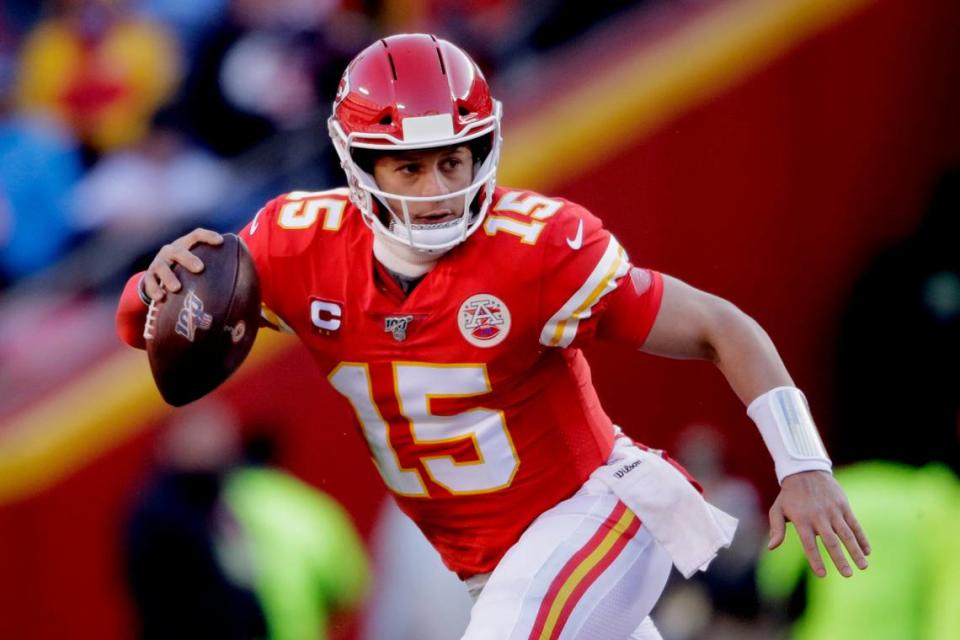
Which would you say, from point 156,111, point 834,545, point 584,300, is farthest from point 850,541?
point 156,111

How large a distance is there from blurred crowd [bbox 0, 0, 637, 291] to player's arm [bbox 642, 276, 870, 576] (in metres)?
1.42

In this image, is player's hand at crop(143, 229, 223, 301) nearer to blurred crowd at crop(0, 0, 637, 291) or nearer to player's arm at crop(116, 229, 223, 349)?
player's arm at crop(116, 229, 223, 349)

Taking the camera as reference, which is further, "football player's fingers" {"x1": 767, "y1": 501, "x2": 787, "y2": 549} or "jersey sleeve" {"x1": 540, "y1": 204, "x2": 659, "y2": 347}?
"jersey sleeve" {"x1": 540, "y1": 204, "x2": 659, "y2": 347}

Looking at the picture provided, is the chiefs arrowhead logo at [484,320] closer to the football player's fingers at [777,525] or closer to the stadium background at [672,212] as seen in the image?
the football player's fingers at [777,525]

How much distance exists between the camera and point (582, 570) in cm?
242

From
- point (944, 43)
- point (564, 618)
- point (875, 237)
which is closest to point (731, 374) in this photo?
point (564, 618)

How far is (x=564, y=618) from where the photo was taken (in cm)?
237

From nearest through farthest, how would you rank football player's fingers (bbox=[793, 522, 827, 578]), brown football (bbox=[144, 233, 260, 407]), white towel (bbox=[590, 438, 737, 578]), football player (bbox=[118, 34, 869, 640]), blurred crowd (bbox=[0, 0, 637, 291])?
football player's fingers (bbox=[793, 522, 827, 578]) → brown football (bbox=[144, 233, 260, 407]) → football player (bbox=[118, 34, 869, 640]) → white towel (bbox=[590, 438, 737, 578]) → blurred crowd (bbox=[0, 0, 637, 291])

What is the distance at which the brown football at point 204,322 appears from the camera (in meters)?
2.30

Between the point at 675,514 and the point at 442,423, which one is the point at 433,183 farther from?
the point at 675,514

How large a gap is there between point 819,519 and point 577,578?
0.40 metres

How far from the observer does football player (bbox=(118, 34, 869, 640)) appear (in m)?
2.40

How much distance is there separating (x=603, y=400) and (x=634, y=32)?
99 cm

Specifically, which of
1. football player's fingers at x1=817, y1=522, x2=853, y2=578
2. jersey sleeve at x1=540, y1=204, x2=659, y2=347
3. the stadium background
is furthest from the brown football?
the stadium background
